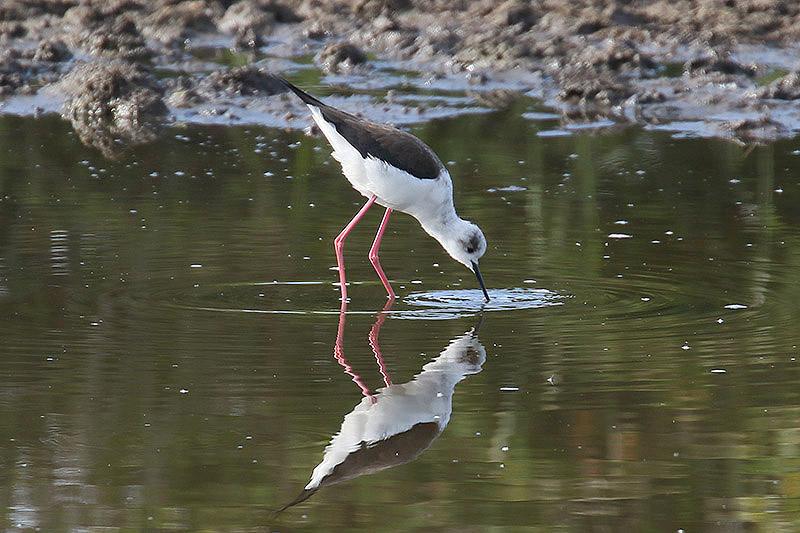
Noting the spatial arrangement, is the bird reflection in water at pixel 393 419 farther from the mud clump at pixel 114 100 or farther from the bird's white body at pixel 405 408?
the mud clump at pixel 114 100

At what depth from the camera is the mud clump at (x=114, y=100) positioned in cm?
1388

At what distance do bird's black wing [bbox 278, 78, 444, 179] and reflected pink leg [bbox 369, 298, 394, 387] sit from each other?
767mm

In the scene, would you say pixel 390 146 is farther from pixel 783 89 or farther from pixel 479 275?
pixel 783 89

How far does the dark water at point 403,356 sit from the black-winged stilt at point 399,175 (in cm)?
25

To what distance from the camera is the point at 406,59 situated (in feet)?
54.8

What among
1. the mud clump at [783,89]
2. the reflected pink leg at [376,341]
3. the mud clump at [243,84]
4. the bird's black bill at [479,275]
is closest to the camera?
the reflected pink leg at [376,341]

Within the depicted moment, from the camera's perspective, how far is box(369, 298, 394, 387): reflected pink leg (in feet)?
19.7

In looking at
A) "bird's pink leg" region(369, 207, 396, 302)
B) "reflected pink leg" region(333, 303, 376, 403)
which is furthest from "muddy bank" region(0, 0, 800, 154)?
"reflected pink leg" region(333, 303, 376, 403)

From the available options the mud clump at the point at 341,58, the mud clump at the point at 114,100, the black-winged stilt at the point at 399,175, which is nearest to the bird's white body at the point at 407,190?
the black-winged stilt at the point at 399,175

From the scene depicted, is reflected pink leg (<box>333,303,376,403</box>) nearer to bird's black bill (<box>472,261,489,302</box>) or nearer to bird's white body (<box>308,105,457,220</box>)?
bird's black bill (<box>472,261,489,302</box>)

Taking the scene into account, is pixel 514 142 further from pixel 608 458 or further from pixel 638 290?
pixel 608 458

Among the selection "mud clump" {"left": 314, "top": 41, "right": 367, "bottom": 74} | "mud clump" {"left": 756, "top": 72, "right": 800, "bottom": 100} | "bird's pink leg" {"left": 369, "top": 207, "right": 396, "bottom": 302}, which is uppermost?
"bird's pink leg" {"left": 369, "top": 207, "right": 396, "bottom": 302}

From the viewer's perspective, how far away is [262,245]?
8664 mm

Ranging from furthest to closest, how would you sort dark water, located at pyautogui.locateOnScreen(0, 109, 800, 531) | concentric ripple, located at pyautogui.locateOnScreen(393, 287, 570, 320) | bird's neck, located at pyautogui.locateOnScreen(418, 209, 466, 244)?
bird's neck, located at pyautogui.locateOnScreen(418, 209, 466, 244), concentric ripple, located at pyautogui.locateOnScreen(393, 287, 570, 320), dark water, located at pyautogui.locateOnScreen(0, 109, 800, 531)
